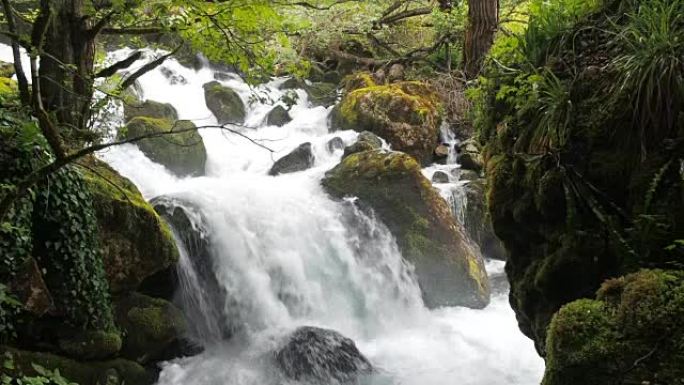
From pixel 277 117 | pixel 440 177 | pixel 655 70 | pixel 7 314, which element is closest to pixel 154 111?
pixel 277 117

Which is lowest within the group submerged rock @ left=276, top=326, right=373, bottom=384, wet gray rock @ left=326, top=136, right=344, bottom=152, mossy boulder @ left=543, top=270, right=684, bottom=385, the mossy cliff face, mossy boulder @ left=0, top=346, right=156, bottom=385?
submerged rock @ left=276, top=326, right=373, bottom=384

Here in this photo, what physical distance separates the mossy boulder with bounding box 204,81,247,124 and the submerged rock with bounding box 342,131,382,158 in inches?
180

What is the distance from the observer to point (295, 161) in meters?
12.4

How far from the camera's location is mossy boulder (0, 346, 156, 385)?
4.78 meters

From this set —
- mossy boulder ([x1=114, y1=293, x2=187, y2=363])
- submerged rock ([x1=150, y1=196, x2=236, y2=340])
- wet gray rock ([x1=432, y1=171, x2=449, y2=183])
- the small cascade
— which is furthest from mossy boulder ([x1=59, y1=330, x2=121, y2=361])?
wet gray rock ([x1=432, y1=171, x2=449, y2=183])

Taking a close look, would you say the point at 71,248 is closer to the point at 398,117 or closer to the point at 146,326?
the point at 146,326

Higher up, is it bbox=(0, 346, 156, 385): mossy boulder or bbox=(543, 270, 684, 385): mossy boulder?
bbox=(543, 270, 684, 385): mossy boulder

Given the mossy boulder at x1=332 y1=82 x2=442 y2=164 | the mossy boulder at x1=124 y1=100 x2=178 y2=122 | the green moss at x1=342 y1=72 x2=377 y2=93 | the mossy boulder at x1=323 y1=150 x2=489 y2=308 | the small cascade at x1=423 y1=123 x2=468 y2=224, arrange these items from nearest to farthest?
the mossy boulder at x1=323 y1=150 x2=489 y2=308, the small cascade at x1=423 y1=123 x2=468 y2=224, the mossy boulder at x1=332 y1=82 x2=442 y2=164, the mossy boulder at x1=124 y1=100 x2=178 y2=122, the green moss at x1=342 y1=72 x2=377 y2=93

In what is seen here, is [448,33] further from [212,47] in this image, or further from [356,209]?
[212,47]

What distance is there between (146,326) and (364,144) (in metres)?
7.22

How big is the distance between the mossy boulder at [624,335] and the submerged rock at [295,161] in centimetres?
975

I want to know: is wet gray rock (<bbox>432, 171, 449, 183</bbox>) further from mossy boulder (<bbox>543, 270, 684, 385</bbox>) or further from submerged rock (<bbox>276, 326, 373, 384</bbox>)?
mossy boulder (<bbox>543, 270, 684, 385</bbox>)

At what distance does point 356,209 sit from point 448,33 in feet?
19.1

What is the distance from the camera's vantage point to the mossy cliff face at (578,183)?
10.0 feet
